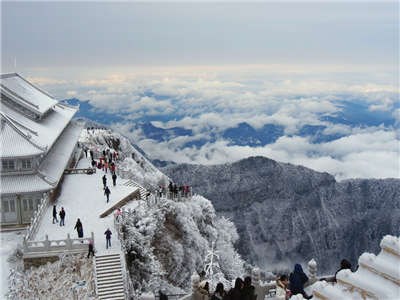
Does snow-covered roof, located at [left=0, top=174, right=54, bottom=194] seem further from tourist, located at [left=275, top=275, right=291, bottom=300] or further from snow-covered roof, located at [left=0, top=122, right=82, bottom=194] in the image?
tourist, located at [left=275, top=275, right=291, bottom=300]

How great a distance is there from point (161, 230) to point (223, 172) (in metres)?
119

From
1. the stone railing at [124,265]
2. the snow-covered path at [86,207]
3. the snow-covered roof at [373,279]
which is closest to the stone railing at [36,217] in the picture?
the snow-covered path at [86,207]

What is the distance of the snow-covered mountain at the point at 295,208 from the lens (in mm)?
144375

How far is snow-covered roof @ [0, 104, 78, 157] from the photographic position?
36572mm

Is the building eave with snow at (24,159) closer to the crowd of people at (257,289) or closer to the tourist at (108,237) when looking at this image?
the tourist at (108,237)

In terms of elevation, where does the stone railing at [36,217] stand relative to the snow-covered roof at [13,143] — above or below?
below

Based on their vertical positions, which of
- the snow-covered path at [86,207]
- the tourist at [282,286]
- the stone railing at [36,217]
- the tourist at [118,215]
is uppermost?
the tourist at [282,286]

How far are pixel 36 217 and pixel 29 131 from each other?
10258mm

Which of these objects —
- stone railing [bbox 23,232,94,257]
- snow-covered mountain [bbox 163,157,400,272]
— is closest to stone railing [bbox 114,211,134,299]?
stone railing [bbox 23,232,94,257]

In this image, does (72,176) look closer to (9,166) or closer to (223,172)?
(9,166)

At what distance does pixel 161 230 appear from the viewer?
37.5m

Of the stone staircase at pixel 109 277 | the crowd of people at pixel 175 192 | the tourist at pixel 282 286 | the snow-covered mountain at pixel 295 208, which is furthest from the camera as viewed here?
the snow-covered mountain at pixel 295 208

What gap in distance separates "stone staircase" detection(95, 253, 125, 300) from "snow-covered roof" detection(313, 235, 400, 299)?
21453 mm

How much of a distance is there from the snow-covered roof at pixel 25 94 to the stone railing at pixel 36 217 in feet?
39.9
